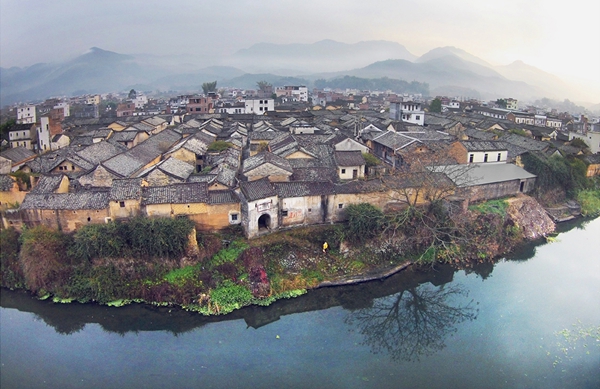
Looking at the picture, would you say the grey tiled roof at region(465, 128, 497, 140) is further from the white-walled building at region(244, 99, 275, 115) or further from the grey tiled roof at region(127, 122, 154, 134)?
the grey tiled roof at region(127, 122, 154, 134)

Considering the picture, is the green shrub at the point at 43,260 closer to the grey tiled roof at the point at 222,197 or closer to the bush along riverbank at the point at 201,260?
the bush along riverbank at the point at 201,260

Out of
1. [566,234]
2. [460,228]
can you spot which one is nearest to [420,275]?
[460,228]

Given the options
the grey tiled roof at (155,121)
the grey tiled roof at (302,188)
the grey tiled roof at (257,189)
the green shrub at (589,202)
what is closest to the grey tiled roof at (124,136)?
the grey tiled roof at (155,121)

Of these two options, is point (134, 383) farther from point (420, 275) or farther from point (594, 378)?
point (594, 378)

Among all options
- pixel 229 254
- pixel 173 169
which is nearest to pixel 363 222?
pixel 229 254

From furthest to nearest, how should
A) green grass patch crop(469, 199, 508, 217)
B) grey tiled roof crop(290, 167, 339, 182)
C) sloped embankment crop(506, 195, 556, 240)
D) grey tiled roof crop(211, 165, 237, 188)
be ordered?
1. sloped embankment crop(506, 195, 556, 240)
2. green grass patch crop(469, 199, 508, 217)
3. grey tiled roof crop(290, 167, 339, 182)
4. grey tiled roof crop(211, 165, 237, 188)

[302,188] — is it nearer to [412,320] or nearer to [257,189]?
[257,189]

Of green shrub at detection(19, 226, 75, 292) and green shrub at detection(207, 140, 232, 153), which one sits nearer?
green shrub at detection(19, 226, 75, 292)

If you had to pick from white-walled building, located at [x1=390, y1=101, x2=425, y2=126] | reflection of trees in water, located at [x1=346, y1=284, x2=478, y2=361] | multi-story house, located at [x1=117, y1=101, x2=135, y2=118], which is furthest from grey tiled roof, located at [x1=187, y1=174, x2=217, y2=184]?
multi-story house, located at [x1=117, y1=101, x2=135, y2=118]
